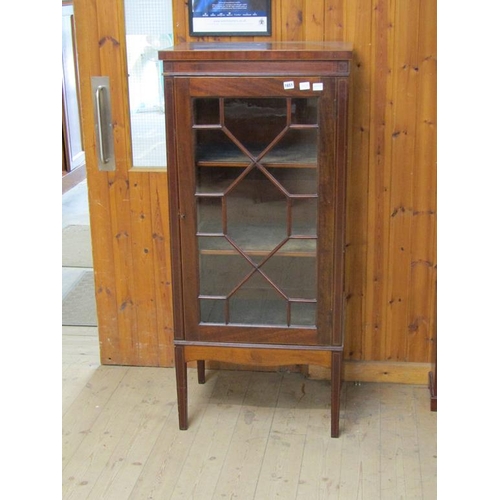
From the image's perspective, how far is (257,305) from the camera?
8.61 feet

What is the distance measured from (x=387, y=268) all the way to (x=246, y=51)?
1.05 meters

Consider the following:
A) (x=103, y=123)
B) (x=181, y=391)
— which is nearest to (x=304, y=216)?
(x=181, y=391)

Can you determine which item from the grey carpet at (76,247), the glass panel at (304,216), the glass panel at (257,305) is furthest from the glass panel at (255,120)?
the grey carpet at (76,247)

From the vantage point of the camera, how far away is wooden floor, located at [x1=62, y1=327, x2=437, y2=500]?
2410 mm

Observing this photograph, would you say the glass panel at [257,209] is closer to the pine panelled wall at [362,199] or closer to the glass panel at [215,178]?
the glass panel at [215,178]

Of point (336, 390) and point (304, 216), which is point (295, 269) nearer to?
point (304, 216)

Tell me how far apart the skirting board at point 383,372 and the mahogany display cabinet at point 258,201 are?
0.40 metres

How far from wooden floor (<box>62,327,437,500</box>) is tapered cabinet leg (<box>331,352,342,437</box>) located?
0.18ft

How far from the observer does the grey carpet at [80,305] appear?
365cm

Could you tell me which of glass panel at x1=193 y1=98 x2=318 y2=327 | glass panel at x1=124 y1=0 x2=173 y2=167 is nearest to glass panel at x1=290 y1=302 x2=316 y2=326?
glass panel at x1=193 y1=98 x2=318 y2=327
